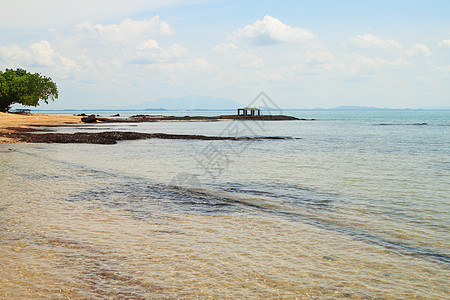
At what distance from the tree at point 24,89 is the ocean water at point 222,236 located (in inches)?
2899

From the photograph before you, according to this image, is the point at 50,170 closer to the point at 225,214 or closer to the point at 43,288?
the point at 225,214

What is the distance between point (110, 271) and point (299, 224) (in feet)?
15.8

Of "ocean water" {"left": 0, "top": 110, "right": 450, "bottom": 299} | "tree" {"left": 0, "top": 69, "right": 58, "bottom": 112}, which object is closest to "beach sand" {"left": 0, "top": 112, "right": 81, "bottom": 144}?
"tree" {"left": 0, "top": 69, "right": 58, "bottom": 112}

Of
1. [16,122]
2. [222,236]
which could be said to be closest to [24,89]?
[16,122]

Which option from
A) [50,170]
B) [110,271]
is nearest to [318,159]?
[50,170]

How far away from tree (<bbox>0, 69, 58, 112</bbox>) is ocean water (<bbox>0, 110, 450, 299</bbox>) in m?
73.6

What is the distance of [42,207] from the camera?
10320 mm

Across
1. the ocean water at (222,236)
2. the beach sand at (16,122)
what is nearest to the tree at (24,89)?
the beach sand at (16,122)

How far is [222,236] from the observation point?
8.14 meters

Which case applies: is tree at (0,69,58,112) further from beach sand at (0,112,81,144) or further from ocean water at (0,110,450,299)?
ocean water at (0,110,450,299)

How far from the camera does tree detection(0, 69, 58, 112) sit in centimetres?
8069

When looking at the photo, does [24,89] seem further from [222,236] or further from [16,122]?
[222,236]

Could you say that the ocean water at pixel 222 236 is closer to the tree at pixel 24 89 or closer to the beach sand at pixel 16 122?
the beach sand at pixel 16 122

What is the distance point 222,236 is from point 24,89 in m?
86.8
